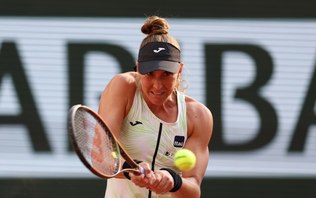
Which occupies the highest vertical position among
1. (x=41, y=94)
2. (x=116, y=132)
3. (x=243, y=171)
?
(x=116, y=132)

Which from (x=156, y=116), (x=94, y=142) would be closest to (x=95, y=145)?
(x=94, y=142)

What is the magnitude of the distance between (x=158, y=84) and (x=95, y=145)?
42 centimetres

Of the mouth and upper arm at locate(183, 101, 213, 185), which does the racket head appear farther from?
upper arm at locate(183, 101, 213, 185)

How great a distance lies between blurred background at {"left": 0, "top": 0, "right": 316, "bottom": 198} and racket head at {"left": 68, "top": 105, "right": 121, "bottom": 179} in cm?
290

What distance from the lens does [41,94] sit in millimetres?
6301

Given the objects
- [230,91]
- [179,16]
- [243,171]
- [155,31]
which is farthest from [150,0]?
[155,31]

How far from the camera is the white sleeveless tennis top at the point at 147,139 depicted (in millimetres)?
3697

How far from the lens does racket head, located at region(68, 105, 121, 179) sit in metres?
3.10

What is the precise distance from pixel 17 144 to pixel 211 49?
5.72 feet

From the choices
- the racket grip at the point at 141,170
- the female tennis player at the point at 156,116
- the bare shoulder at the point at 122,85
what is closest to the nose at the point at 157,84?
the female tennis player at the point at 156,116

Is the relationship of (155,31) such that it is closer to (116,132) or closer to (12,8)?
(116,132)

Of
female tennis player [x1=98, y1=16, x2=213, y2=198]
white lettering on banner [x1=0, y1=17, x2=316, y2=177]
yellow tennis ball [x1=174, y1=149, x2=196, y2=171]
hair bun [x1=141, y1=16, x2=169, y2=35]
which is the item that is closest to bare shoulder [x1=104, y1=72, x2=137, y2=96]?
female tennis player [x1=98, y1=16, x2=213, y2=198]

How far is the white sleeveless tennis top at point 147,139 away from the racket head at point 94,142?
0.30 metres

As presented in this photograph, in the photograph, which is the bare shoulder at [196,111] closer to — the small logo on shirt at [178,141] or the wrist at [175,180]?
the small logo on shirt at [178,141]
